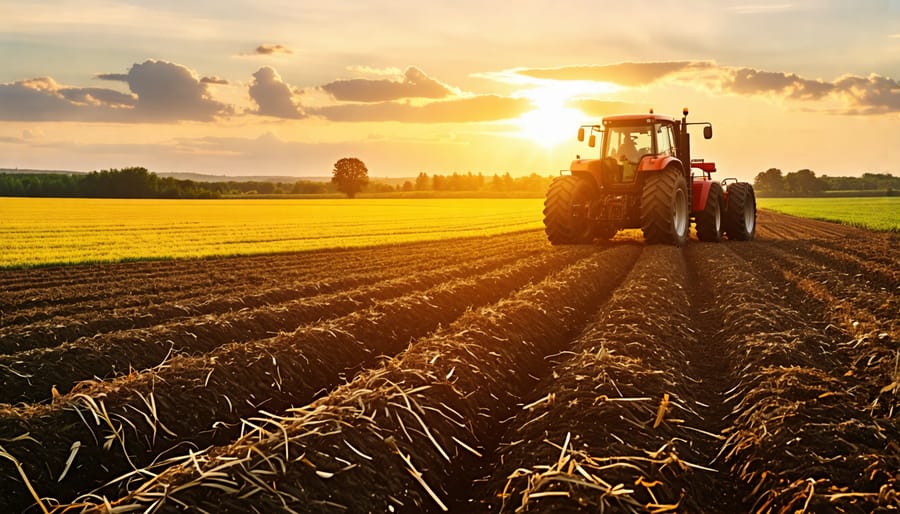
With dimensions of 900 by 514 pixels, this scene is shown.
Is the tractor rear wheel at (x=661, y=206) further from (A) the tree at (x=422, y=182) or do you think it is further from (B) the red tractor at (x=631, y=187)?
(A) the tree at (x=422, y=182)

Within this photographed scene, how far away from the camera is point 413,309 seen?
32.3 ft

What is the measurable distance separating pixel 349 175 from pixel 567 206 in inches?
2899

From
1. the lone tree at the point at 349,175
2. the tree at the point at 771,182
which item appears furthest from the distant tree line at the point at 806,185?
the lone tree at the point at 349,175

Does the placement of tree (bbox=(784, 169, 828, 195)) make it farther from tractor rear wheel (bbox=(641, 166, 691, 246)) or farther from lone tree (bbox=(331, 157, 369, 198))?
tractor rear wheel (bbox=(641, 166, 691, 246))

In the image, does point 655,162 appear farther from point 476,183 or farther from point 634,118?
point 476,183

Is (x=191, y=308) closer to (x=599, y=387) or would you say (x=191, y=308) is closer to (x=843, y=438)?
(x=599, y=387)

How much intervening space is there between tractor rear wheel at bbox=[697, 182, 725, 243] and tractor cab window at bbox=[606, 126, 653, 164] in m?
2.99

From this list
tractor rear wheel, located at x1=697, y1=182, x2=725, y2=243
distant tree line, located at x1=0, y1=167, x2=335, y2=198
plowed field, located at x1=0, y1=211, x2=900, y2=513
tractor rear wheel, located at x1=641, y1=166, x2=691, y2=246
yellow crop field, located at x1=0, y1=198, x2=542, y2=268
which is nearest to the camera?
plowed field, located at x1=0, y1=211, x2=900, y2=513

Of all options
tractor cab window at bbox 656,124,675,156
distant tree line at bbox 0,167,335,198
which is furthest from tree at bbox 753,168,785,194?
tractor cab window at bbox 656,124,675,156

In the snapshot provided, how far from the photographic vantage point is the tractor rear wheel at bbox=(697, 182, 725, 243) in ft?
65.3

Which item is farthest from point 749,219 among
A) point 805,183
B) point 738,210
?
point 805,183

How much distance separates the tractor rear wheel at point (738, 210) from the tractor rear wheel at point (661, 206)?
4.87 meters

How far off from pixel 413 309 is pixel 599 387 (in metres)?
4.34

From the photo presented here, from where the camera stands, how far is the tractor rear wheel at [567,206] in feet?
58.8
